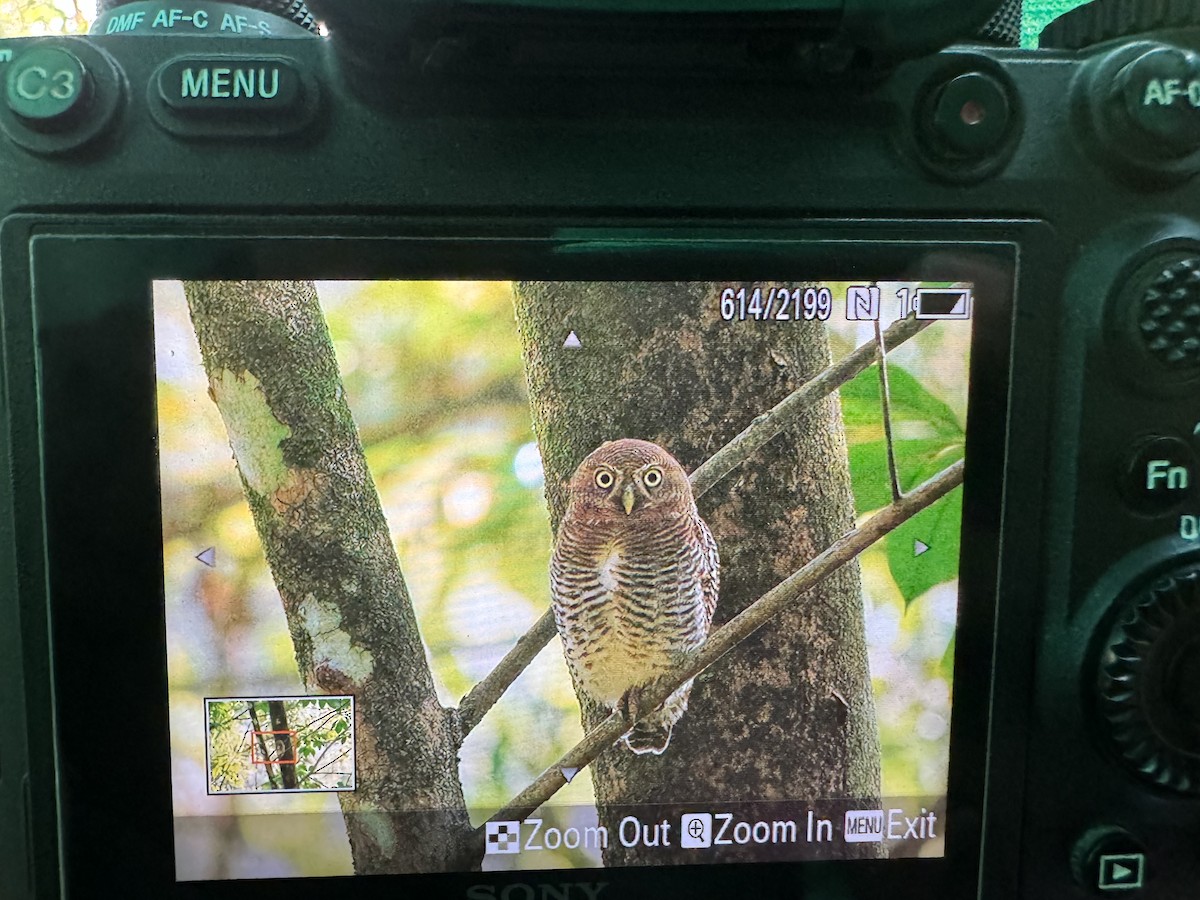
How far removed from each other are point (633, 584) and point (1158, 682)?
214mm

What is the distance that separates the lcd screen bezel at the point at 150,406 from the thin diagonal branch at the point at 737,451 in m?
0.03

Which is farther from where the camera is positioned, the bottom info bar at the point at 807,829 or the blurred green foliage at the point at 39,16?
the blurred green foliage at the point at 39,16

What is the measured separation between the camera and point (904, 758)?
15.6 inches

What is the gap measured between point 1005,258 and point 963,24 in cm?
9

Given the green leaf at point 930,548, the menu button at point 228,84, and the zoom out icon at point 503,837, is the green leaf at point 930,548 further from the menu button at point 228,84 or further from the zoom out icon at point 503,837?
the menu button at point 228,84

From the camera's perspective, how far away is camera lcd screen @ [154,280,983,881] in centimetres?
38

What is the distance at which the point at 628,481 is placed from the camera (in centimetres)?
40

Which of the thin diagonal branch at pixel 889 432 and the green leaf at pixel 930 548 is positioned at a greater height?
the thin diagonal branch at pixel 889 432

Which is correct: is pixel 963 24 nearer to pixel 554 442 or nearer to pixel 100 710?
pixel 554 442

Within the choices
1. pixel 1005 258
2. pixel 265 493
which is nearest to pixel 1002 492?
pixel 1005 258

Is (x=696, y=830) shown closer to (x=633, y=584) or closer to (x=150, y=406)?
(x=633, y=584)

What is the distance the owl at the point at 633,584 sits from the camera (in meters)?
0.40

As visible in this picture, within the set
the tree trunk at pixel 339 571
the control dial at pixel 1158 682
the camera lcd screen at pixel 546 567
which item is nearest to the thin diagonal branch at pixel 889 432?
the camera lcd screen at pixel 546 567

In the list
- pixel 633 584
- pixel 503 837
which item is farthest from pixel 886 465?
pixel 503 837
